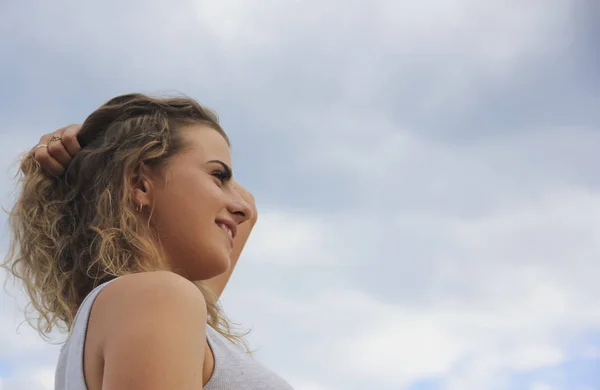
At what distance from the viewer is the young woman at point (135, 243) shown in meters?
2.07

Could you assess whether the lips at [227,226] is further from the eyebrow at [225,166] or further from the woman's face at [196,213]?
the eyebrow at [225,166]

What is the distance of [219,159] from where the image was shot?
129 inches

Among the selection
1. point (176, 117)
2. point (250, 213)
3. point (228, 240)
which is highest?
point (176, 117)

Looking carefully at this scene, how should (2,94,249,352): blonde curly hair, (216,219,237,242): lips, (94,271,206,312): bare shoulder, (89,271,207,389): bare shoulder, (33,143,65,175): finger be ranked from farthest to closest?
(33,143,65,175): finger < (216,219,237,242): lips < (2,94,249,352): blonde curly hair < (94,271,206,312): bare shoulder < (89,271,207,389): bare shoulder

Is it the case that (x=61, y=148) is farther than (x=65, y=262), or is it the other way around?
(x=61, y=148)

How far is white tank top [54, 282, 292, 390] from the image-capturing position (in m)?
2.31

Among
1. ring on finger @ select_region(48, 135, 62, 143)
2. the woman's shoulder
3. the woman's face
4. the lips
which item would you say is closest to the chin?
the woman's face

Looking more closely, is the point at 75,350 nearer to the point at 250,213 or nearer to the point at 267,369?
the point at 267,369

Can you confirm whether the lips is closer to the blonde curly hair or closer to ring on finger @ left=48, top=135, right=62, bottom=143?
the blonde curly hair

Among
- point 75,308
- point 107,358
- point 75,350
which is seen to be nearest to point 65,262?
point 75,308

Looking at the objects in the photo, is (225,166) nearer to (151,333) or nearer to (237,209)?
(237,209)

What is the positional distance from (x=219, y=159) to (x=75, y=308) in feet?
2.95

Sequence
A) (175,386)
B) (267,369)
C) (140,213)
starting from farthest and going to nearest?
(140,213)
(267,369)
(175,386)

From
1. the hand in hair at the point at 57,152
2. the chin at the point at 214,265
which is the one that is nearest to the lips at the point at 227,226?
the chin at the point at 214,265
